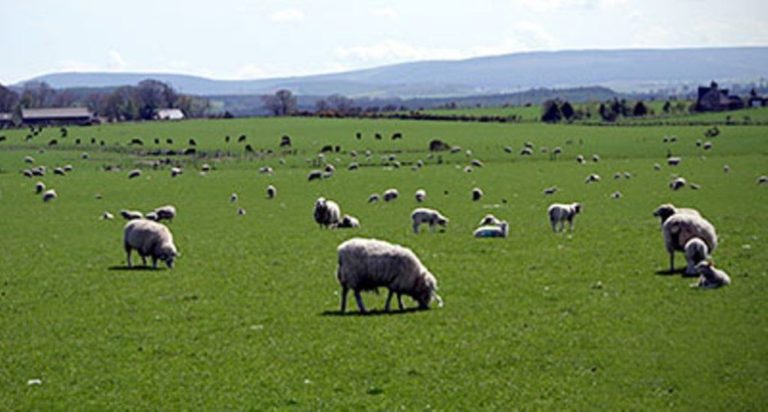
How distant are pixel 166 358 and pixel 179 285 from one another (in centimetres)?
766

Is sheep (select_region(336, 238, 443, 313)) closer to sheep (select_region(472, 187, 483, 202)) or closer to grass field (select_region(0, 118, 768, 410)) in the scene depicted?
grass field (select_region(0, 118, 768, 410))

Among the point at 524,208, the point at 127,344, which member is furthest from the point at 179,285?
the point at 524,208

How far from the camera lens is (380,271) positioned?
2023 centimetres

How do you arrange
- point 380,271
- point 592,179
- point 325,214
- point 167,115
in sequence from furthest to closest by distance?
1. point 167,115
2. point 592,179
3. point 325,214
4. point 380,271

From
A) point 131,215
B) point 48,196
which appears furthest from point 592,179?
point 48,196

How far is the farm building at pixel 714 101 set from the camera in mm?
149125

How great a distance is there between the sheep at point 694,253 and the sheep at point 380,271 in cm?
632

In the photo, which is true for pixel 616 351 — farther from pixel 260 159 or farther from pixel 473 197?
pixel 260 159

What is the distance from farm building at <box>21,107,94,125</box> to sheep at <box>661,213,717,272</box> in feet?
529

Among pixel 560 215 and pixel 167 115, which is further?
pixel 167 115

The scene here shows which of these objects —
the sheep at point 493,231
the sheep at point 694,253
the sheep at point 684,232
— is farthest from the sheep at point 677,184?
the sheep at point 694,253

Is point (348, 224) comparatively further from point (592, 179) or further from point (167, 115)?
point (167, 115)

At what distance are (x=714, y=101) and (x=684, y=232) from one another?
137m

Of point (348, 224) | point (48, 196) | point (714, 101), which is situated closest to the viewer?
point (348, 224)
